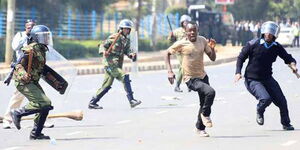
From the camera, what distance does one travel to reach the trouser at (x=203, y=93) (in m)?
12.9

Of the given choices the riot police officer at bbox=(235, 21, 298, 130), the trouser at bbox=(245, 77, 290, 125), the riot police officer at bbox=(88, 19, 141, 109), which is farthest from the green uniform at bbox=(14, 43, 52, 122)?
the riot police officer at bbox=(88, 19, 141, 109)

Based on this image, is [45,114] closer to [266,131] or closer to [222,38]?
[266,131]

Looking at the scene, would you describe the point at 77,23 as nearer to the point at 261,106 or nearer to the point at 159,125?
the point at 159,125

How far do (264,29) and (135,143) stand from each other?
2.40 m

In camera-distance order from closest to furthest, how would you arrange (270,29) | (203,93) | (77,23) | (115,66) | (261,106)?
1. (203,93)
2. (270,29)
3. (261,106)
4. (115,66)
5. (77,23)

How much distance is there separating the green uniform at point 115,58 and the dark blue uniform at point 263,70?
4318 mm

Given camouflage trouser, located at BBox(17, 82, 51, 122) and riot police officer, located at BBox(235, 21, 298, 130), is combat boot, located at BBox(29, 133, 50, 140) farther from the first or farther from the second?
riot police officer, located at BBox(235, 21, 298, 130)

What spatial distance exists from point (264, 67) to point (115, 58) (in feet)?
15.7

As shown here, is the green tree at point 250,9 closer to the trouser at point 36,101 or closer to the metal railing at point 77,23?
the metal railing at point 77,23

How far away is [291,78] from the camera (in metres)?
27.8

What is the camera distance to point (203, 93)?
513 inches

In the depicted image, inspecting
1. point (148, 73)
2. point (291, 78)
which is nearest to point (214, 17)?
point (148, 73)

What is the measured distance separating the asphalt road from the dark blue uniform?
40cm

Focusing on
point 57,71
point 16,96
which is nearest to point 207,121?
point 57,71
